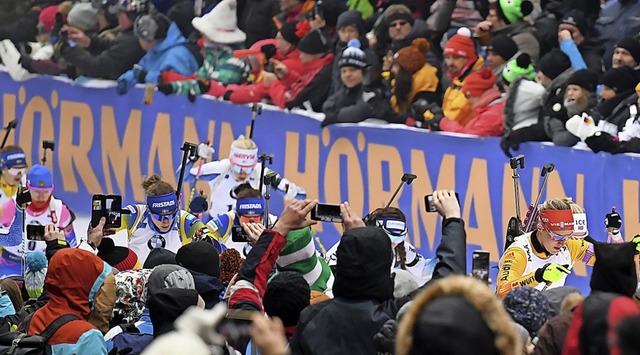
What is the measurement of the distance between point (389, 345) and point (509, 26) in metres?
8.46

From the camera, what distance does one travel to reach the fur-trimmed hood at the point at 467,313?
396 centimetres

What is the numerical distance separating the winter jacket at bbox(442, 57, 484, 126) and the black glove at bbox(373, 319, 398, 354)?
8499mm

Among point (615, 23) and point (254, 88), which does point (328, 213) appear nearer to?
point (615, 23)

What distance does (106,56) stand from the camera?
19.4 metres

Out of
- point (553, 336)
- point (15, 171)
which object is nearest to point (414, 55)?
point (15, 171)

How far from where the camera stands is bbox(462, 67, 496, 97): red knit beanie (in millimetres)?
13461

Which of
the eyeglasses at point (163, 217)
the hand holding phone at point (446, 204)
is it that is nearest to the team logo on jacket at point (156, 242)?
the eyeglasses at point (163, 217)

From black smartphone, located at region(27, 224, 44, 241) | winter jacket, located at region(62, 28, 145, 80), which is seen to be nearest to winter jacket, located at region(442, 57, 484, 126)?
black smartphone, located at region(27, 224, 44, 241)

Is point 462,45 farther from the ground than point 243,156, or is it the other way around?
point 462,45

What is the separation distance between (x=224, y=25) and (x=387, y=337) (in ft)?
40.9

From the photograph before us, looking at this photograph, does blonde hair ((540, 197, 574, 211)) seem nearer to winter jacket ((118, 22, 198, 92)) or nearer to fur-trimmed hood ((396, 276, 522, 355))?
fur-trimmed hood ((396, 276, 522, 355))

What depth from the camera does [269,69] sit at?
1642 cm

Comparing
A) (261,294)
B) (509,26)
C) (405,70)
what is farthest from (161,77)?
(261,294)

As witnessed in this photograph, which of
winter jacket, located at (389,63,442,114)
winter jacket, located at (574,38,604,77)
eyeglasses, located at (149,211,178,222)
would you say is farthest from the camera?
winter jacket, located at (389,63,442,114)
